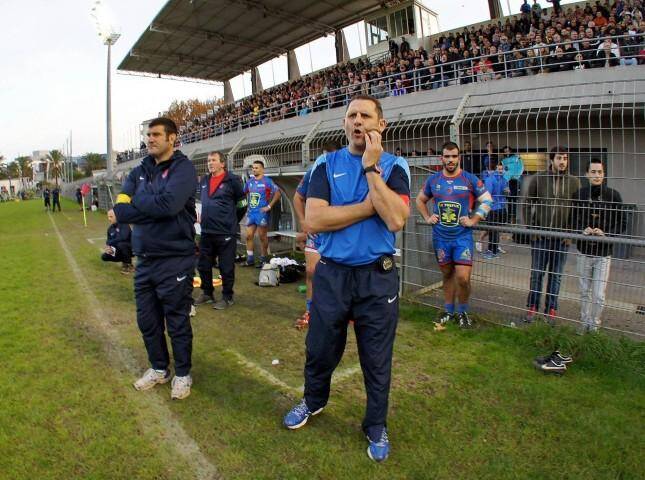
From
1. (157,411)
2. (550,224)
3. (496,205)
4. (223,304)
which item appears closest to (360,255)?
(157,411)

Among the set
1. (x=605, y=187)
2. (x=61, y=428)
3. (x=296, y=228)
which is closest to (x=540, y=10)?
(x=296, y=228)

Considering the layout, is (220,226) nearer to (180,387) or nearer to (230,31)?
(180,387)

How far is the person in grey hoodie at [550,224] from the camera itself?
4.88m

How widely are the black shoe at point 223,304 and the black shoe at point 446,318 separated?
286 centimetres

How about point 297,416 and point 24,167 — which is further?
point 24,167

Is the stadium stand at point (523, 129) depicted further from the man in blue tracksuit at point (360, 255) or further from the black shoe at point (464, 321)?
the man in blue tracksuit at point (360, 255)

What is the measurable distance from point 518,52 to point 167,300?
42.4 feet

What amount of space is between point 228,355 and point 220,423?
132cm

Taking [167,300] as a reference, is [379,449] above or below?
below

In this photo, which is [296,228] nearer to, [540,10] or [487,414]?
[487,414]

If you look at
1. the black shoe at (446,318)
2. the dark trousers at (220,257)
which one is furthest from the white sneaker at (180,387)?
the black shoe at (446,318)

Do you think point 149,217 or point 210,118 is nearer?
point 149,217

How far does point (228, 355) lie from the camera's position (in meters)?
4.44

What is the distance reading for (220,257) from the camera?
6.27 metres
